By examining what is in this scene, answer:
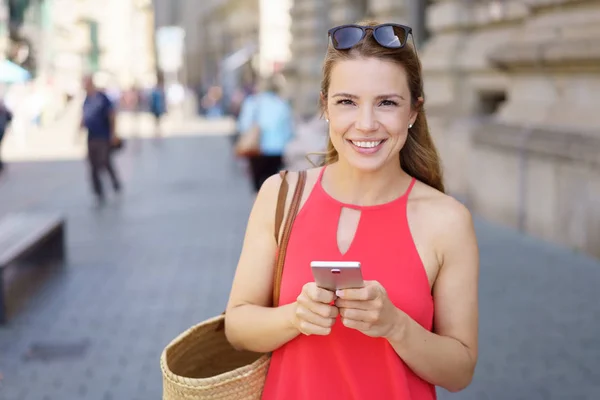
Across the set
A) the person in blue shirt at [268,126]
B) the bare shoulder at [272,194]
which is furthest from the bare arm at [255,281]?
the person in blue shirt at [268,126]

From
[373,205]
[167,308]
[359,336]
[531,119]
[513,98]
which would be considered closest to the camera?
[359,336]

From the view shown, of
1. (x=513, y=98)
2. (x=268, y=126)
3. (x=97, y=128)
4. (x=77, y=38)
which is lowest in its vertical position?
(x=77, y=38)

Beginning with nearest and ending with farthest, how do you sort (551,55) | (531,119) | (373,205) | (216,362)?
(373,205)
(216,362)
(551,55)
(531,119)

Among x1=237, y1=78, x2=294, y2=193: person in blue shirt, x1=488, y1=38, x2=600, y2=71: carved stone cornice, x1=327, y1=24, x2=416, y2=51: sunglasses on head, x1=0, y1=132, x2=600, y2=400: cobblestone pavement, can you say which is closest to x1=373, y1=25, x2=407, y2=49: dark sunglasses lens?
x1=327, y1=24, x2=416, y2=51: sunglasses on head

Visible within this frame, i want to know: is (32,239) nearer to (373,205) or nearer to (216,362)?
(216,362)

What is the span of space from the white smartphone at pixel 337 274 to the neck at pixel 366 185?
465mm

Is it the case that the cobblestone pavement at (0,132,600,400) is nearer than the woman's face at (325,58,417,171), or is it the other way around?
the woman's face at (325,58,417,171)

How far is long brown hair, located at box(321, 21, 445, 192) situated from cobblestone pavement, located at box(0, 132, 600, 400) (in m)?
2.68

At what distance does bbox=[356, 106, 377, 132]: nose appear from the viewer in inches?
90.2

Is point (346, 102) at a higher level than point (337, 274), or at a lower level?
higher

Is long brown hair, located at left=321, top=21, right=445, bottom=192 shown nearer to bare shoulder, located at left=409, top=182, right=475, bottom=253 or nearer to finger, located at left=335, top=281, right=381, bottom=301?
bare shoulder, located at left=409, top=182, right=475, bottom=253

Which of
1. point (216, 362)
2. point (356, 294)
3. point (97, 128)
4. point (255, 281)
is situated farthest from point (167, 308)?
point (97, 128)

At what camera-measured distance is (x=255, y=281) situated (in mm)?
2416

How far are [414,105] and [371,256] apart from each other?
0.43 meters
